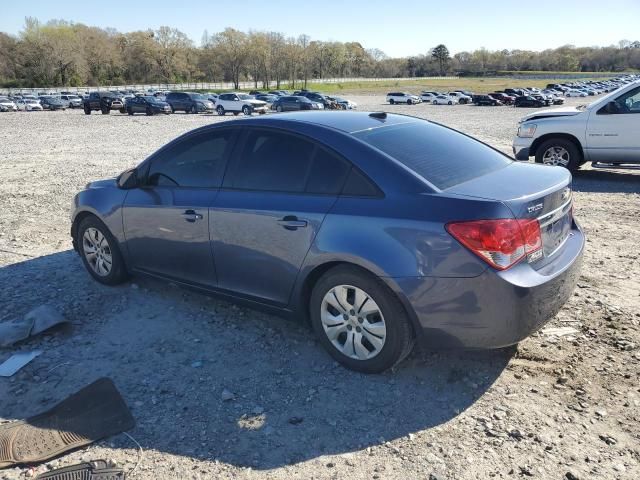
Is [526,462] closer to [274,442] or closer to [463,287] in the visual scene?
[463,287]

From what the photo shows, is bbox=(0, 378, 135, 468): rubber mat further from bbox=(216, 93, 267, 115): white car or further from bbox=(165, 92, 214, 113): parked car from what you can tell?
bbox=(165, 92, 214, 113): parked car

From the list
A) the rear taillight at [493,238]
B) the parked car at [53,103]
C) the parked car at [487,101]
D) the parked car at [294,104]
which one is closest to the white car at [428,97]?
the parked car at [487,101]

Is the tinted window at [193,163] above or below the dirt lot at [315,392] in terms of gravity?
above

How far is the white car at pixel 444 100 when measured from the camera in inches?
2408

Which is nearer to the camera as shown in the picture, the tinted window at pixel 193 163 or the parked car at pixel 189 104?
the tinted window at pixel 193 163

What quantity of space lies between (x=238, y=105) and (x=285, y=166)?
39496 mm

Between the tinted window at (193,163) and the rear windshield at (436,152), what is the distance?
1.18 meters

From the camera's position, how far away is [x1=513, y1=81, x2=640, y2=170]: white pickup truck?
9516 mm

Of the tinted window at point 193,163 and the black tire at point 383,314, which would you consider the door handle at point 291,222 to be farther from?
the tinted window at point 193,163

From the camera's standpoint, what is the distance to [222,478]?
8.99ft

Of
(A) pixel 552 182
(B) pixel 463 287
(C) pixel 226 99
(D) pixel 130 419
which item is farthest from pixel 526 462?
(C) pixel 226 99

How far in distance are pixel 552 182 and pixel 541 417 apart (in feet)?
5.02

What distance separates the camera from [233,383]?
3.58 metres

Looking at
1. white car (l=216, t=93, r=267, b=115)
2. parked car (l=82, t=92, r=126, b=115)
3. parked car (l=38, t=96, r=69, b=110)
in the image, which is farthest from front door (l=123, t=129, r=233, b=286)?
parked car (l=38, t=96, r=69, b=110)
